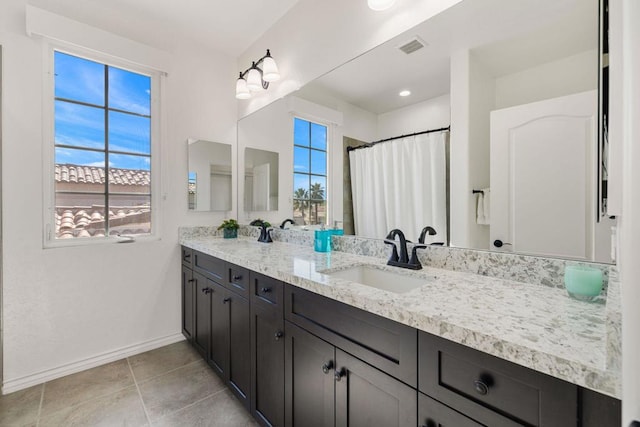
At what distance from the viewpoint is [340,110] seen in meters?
1.80

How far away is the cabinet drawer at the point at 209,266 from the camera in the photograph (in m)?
1.80

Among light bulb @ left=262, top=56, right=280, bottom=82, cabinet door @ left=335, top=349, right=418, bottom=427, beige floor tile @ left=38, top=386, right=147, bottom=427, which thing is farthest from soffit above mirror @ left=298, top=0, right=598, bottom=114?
beige floor tile @ left=38, top=386, right=147, bottom=427

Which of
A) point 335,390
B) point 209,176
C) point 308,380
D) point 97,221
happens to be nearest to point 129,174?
point 97,221

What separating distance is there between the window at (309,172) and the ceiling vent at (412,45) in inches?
26.1

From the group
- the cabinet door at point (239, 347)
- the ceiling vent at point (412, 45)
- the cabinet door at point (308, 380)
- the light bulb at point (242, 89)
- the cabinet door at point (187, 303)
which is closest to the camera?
the cabinet door at point (308, 380)

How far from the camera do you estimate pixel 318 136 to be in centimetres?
197

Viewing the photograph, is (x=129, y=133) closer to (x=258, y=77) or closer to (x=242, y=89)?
(x=242, y=89)

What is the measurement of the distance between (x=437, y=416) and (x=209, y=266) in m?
1.65

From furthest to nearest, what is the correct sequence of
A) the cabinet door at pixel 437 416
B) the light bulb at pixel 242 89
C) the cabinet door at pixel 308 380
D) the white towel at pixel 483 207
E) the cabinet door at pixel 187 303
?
the light bulb at pixel 242 89, the cabinet door at pixel 187 303, the white towel at pixel 483 207, the cabinet door at pixel 308 380, the cabinet door at pixel 437 416

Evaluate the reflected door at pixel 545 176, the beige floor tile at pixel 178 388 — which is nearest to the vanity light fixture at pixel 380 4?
the reflected door at pixel 545 176

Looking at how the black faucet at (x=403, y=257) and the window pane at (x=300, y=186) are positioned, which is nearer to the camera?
the black faucet at (x=403, y=257)

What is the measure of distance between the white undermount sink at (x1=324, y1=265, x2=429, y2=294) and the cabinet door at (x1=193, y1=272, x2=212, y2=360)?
1.08m

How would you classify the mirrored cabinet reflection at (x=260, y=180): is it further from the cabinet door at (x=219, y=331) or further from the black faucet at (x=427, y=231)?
the black faucet at (x=427, y=231)

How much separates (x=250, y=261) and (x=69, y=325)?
5.34 feet
